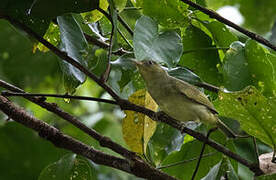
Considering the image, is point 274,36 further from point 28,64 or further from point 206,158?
point 28,64

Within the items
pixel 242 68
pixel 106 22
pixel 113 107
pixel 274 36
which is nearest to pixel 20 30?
pixel 106 22

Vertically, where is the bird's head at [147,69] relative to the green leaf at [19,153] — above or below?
above

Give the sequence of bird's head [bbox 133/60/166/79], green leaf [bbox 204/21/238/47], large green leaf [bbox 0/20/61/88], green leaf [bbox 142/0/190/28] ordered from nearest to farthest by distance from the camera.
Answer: green leaf [bbox 142/0/190/28]
green leaf [bbox 204/21/238/47]
bird's head [bbox 133/60/166/79]
large green leaf [bbox 0/20/61/88]

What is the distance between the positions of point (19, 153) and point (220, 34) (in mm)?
1046

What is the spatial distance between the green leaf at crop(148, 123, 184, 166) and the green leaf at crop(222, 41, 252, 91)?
1.23ft

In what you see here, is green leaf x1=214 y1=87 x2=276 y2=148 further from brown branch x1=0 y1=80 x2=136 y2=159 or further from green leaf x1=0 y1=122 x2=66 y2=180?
green leaf x1=0 y1=122 x2=66 y2=180

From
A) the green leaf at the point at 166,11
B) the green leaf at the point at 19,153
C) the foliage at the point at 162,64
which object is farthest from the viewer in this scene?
the green leaf at the point at 19,153

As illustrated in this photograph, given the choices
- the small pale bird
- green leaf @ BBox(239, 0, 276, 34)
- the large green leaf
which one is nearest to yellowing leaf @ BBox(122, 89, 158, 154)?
the small pale bird

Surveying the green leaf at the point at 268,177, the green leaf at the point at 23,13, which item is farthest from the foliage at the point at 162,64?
the green leaf at the point at 268,177

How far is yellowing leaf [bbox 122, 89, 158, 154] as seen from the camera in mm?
1984

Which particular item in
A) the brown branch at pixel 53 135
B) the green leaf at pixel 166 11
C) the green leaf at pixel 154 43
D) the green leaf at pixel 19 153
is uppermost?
the green leaf at pixel 166 11

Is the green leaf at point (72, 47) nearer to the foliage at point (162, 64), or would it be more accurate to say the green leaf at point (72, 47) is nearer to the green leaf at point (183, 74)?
the foliage at point (162, 64)

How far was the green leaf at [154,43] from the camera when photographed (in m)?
1.69

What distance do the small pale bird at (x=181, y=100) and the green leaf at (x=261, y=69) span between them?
238 mm
